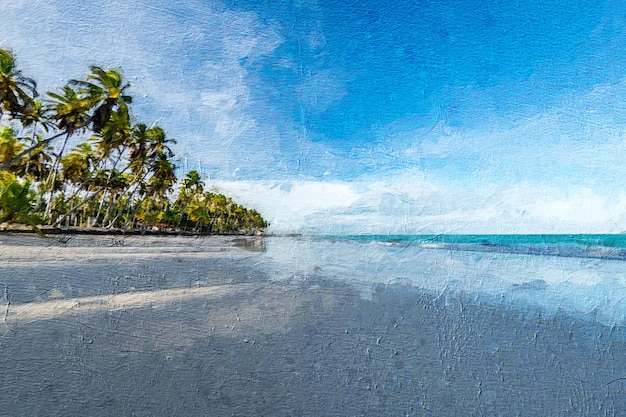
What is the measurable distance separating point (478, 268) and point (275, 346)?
1.32m

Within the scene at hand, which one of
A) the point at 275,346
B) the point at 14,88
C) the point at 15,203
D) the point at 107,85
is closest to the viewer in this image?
the point at 275,346

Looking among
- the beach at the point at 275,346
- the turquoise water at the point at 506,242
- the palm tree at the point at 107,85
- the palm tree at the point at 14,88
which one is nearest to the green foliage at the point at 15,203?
the palm tree at the point at 14,88

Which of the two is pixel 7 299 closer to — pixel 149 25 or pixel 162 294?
pixel 162 294

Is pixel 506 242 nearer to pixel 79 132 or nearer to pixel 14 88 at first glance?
pixel 79 132

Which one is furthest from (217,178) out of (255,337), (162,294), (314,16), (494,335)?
(494,335)

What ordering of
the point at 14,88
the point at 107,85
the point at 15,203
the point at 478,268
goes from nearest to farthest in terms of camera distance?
the point at 478,268
the point at 107,85
the point at 14,88
the point at 15,203

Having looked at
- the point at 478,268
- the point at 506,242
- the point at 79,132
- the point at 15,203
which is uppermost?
the point at 79,132

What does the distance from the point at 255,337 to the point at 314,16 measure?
2.00 meters

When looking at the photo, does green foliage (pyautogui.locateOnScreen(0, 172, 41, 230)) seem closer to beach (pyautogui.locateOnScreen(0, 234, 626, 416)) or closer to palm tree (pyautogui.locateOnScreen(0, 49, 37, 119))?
palm tree (pyautogui.locateOnScreen(0, 49, 37, 119))

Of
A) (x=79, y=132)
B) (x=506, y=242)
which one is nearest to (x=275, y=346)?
(x=506, y=242)

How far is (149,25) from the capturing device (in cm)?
242

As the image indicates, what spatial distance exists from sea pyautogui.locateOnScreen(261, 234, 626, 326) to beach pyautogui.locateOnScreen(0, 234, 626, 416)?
0.03 meters

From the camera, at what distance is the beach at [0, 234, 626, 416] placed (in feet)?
5.52

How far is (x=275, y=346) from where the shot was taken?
81.3 inches
